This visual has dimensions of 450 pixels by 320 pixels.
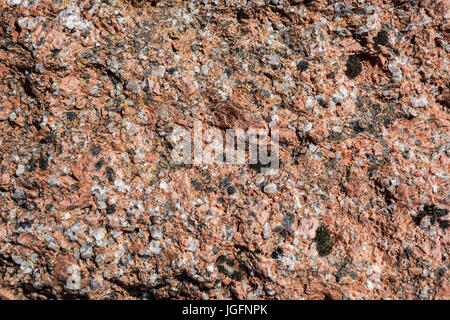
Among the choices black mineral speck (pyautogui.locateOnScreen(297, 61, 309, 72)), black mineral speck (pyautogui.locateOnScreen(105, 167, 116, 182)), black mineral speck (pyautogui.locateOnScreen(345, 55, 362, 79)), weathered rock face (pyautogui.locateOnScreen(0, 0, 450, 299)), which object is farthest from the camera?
black mineral speck (pyautogui.locateOnScreen(345, 55, 362, 79))

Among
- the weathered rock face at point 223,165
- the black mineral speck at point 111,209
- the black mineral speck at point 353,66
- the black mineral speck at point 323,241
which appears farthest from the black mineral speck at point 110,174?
the black mineral speck at point 353,66

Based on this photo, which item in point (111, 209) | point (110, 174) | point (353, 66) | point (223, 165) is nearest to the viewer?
point (111, 209)

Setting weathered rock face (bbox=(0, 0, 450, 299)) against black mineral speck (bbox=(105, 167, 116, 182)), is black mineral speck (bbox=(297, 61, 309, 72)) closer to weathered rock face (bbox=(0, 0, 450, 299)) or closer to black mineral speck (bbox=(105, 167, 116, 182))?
weathered rock face (bbox=(0, 0, 450, 299))

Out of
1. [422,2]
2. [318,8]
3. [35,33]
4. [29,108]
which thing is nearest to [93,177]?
[29,108]

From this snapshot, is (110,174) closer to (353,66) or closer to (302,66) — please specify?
(302,66)

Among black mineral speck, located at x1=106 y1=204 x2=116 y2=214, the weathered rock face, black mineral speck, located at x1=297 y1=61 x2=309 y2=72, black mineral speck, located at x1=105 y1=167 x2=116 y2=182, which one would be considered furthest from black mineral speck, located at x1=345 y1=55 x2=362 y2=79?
black mineral speck, located at x1=106 y1=204 x2=116 y2=214

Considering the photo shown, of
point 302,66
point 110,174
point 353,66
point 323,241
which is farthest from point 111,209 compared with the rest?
point 353,66

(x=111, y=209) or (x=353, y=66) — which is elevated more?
(x=353, y=66)

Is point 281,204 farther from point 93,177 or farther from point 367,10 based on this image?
point 367,10

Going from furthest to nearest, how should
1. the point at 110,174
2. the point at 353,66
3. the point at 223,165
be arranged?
the point at 353,66 → the point at 223,165 → the point at 110,174
